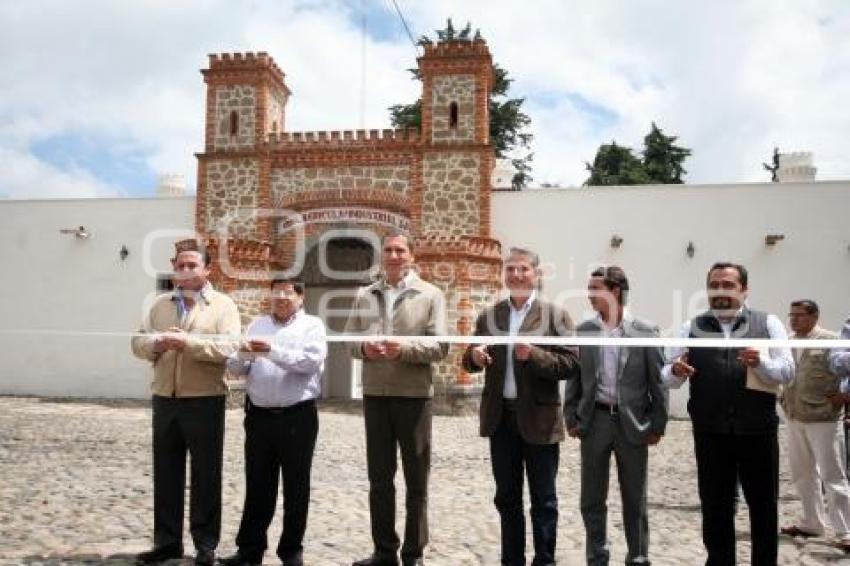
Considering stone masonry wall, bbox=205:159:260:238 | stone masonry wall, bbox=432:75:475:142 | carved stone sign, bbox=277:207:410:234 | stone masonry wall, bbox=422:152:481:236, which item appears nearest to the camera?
stone masonry wall, bbox=422:152:481:236

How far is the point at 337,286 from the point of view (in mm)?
16531

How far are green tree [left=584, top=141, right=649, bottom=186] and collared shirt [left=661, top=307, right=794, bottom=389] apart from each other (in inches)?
954

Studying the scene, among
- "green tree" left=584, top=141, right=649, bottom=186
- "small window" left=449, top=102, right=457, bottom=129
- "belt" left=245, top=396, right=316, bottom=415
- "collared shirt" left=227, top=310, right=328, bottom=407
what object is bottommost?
"belt" left=245, top=396, right=316, bottom=415

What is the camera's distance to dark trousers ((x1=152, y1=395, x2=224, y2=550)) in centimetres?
400

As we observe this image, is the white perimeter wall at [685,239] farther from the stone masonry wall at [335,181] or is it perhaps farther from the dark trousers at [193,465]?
the dark trousers at [193,465]

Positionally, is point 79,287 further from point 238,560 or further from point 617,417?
point 617,417

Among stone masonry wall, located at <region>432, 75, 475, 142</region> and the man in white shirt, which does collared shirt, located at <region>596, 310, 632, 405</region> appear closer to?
the man in white shirt

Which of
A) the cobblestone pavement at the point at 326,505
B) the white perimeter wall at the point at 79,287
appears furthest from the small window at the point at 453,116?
the cobblestone pavement at the point at 326,505

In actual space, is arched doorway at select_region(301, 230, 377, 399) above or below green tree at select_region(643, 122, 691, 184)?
below

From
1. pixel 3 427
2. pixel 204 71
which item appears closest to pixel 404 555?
pixel 3 427

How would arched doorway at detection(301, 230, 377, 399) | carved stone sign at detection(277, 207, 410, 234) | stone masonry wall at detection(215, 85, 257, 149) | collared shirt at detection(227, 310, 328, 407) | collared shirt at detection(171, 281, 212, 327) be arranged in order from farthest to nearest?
arched doorway at detection(301, 230, 377, 399), stone masonry wall at detection(215, 85, 257, 149), carved stone sign at detection(277, 207, 410, 234), collared shirt at detection(171, 281, 212, 327), collared shirt at detection(227, 310, 328, 407)

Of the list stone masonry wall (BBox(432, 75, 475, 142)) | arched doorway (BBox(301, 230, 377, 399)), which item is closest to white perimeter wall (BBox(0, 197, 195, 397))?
arched doorway (BBox(301, 230, 377, 399))

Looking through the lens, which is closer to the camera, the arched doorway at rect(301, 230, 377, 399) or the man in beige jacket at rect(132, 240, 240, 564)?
the man in beige jacket at rect(132, 240, 240, 564)

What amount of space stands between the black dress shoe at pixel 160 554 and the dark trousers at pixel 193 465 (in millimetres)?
26
